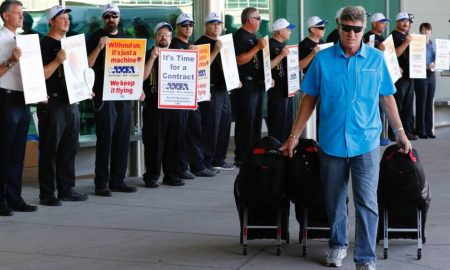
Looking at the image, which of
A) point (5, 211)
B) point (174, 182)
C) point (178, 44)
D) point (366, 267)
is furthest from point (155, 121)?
point (366, 267)

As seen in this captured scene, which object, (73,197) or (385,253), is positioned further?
(73,197)

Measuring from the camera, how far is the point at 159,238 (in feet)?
28.5

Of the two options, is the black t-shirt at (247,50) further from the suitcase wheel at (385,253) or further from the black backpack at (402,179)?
the suitcase wheel at (385,253)

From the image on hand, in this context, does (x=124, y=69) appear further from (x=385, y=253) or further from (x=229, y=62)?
(x=385, y=253)

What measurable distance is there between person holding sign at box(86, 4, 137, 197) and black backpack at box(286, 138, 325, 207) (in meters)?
3.71

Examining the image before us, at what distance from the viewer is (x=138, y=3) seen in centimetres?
1365

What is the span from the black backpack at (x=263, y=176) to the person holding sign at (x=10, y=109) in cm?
294

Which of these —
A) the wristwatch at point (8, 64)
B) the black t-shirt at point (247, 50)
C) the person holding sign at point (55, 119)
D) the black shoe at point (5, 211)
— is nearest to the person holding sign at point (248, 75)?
the black t-shirt at point (247, 50)

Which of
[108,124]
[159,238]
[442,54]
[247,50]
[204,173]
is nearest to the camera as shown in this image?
[159,238]

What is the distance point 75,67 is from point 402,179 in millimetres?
4057

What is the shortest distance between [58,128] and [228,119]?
353 cm

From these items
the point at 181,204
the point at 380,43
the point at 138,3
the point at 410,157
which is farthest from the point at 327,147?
the point at 380,43

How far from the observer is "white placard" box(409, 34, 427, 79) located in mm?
16672

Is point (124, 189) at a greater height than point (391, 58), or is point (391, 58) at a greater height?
point (391, 58)
